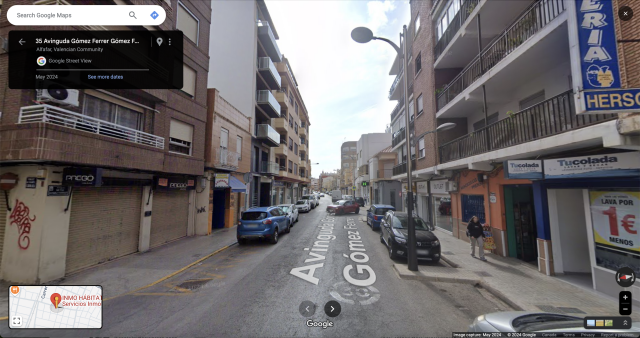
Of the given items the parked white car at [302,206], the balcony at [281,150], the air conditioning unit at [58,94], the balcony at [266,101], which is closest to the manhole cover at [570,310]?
the air conditioning unit at [58,94]

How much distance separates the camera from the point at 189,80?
11969 millimetres

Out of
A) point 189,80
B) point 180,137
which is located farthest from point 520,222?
point 189,80

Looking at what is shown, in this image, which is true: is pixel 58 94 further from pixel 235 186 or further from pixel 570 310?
pixel 570 310

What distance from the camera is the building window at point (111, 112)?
7.29 meters

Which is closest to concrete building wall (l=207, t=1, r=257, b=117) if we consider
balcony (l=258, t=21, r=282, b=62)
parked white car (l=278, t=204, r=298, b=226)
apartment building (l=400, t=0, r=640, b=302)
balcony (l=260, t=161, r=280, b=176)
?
balcony (l=258, t=21, r=282, b=62)

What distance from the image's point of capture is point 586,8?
473 cm

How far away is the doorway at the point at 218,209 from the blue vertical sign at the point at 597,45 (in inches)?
643

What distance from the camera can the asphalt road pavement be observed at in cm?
390

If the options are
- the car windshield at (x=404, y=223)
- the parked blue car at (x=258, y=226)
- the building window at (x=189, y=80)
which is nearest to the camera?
the car windshield at (x=404, y=223)

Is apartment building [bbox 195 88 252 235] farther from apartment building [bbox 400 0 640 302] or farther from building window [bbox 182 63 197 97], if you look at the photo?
apartment building [bbox 400 0 640 302]

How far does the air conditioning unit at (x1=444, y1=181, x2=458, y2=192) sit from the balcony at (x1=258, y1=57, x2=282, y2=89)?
17838 mm

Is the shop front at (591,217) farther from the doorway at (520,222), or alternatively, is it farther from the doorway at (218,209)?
the doorway at (218,209)

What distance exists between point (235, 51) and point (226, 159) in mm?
10667

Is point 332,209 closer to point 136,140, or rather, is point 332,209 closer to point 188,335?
point 136,140
